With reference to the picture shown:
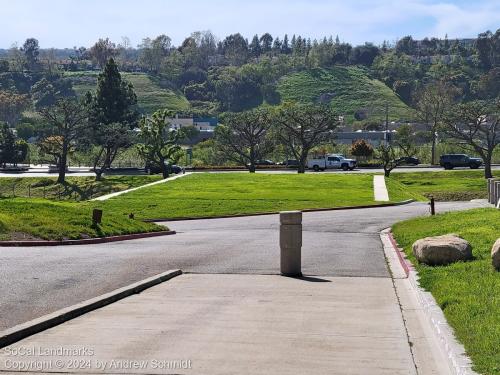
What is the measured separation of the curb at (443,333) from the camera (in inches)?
342

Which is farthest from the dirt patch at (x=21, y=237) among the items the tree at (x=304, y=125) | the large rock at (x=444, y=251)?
the tree at (x=304, y=125)

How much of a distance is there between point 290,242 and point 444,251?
2.93 meters

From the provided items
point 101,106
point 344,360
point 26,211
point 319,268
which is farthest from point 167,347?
point 101,106

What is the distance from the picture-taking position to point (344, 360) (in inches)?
353

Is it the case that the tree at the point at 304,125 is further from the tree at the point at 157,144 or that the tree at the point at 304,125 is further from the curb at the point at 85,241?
the curb at the point at 85,241

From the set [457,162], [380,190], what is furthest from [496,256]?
[457,162]

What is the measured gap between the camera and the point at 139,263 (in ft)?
59.6

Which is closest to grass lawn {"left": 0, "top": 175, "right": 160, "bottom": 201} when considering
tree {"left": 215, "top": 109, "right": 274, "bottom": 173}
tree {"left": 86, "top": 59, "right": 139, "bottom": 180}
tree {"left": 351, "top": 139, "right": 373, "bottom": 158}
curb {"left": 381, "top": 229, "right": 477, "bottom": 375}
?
tree {"left": 86, "top": 59, "right": 139, "bottom": 180}

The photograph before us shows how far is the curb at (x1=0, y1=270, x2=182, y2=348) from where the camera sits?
31.8 feet

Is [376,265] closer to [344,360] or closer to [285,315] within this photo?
[285,315]

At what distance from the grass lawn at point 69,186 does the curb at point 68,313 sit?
2172 inches

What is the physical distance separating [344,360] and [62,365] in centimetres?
285

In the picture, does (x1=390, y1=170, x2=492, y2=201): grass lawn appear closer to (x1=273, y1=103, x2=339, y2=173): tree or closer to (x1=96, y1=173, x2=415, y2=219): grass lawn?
(x1=96, y1=173, x2=415, y2=219): grass lawn

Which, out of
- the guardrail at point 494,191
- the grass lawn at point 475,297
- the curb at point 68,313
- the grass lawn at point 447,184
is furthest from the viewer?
the grass lawn at point 447,184
